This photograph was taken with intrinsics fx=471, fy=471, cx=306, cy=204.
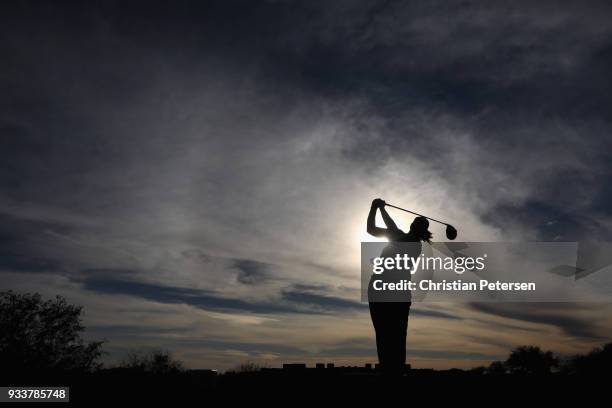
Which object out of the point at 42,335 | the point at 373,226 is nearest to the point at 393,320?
the point at 373,226

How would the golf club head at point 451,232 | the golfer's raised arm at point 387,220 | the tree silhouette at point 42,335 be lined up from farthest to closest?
the tree silhouette at point 42,335 → the golf club head at point 451,232 → the golfer's raised arm at point 387,220

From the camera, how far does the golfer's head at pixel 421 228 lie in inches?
285

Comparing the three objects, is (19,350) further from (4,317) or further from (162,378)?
(162,378)

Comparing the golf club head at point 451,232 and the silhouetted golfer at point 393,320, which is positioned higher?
the golf club head at point 451,232

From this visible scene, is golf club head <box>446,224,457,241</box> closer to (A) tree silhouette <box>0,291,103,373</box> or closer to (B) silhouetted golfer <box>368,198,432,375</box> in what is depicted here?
(B) silhouetted golfer <box>368,198,432,375</box>

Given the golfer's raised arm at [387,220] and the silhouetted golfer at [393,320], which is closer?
the silhouetted golfer at [393,320]

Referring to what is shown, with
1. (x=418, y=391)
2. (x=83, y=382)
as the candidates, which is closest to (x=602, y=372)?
(x=418, y=391)

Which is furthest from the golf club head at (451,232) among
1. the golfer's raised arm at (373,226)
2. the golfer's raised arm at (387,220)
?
the golfer's raised arm at (373,226)

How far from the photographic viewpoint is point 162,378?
7840 mm

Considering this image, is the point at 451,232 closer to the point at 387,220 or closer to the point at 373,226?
the point at 387,220

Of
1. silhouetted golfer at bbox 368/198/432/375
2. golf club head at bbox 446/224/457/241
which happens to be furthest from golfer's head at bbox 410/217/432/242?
golf club head at bbox 446/224/457/241

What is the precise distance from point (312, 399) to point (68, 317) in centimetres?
3883

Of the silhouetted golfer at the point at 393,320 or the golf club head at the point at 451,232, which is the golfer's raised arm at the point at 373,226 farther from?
the golf club head at the point at 451,232

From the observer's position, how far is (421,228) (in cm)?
727
